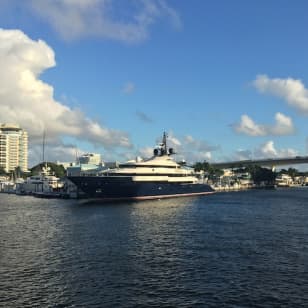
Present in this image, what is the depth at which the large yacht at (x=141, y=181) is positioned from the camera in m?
116

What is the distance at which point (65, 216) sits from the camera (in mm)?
80312

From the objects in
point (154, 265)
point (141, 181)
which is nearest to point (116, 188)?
point (141, 181)

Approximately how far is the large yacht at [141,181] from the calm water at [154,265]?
165 ft

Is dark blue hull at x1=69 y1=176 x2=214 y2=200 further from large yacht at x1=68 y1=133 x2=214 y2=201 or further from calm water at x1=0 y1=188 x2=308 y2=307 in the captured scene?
calm water at x1=0 y1=188 x2=308 y2=307

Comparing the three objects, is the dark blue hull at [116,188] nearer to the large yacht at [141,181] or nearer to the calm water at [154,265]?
the large yacht at [141,181]

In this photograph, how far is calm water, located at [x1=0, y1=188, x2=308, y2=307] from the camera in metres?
29.2

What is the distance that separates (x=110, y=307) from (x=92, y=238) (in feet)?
82.4

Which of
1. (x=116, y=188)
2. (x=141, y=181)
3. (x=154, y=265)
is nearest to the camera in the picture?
(x=154, y=265)

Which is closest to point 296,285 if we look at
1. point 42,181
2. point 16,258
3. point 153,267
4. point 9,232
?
point 153,267

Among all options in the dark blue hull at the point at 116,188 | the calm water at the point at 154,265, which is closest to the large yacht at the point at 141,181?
the dark blue hull at the point at 116,188

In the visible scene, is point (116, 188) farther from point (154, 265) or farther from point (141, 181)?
point (154, 265)

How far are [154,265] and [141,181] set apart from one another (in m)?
82.5

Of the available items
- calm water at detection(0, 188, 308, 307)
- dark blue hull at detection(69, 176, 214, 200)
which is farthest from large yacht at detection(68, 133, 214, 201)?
calm water at detection(0, 188, 308, 307)

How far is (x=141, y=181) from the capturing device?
4742 inches
